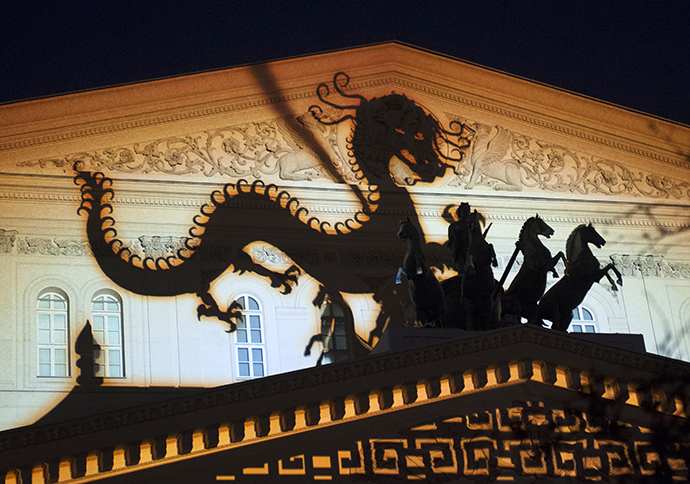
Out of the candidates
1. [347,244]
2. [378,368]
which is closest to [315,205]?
[347,244]

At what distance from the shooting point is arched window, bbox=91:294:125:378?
692 inches

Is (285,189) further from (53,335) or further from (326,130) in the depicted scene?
(53,335)

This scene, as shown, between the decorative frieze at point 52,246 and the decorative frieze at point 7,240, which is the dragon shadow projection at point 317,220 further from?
the decorative frieze at point 7,240

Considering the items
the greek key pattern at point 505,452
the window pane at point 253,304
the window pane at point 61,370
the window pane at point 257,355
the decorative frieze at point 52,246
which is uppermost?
the decorative frieze at point 52,246

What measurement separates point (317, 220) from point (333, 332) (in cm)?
167

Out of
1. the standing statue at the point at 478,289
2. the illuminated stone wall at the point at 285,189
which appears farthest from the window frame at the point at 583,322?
the standing statue at the point at 478,289

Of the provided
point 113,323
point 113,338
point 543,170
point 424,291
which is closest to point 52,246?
point 113,323

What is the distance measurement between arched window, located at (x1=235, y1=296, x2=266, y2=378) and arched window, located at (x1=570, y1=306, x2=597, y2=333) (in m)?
4.64

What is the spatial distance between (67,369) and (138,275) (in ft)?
5.41

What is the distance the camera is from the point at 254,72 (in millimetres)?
19562

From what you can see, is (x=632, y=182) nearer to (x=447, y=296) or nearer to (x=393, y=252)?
(x=393, y=252)

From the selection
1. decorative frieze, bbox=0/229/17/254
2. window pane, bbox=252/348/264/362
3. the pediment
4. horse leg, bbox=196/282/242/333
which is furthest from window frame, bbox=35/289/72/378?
the pediment

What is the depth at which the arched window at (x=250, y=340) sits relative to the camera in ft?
59.6

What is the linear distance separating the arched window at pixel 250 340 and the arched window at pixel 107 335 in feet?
5.26
